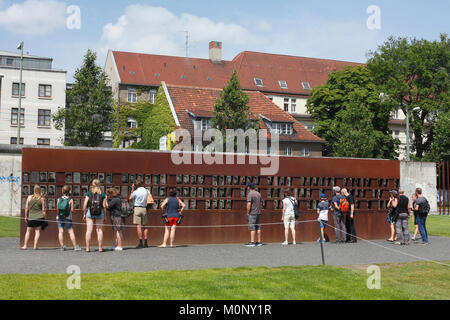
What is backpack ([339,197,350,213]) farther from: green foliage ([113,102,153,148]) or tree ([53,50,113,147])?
green foliage ([113,102,153,148])

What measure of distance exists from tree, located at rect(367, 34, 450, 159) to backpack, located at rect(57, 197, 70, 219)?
5190 cm

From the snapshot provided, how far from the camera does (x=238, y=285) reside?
9586 mm

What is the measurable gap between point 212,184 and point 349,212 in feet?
16.2

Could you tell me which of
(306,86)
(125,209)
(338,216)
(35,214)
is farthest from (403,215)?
(306,86)

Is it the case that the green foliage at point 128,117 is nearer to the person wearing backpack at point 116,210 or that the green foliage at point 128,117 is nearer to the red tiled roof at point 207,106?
the red tiled roof at point 207,106

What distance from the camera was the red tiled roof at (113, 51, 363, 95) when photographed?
246ft

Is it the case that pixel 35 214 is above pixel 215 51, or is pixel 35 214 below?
below

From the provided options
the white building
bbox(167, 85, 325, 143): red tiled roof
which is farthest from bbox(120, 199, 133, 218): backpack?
the white building

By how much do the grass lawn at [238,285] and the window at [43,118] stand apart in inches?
2309

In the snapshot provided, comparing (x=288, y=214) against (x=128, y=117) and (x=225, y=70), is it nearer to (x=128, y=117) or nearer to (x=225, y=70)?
(x=128, y=117)

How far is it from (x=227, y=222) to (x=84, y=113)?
28540mm

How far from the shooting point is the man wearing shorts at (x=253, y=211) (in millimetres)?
18125
